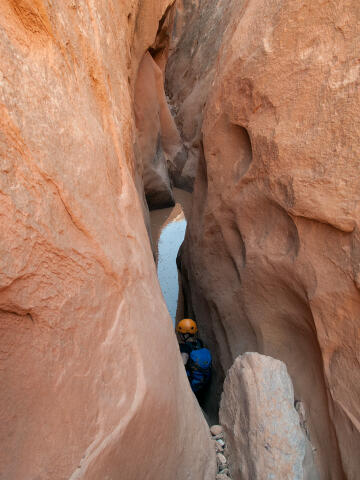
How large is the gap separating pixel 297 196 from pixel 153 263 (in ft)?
3.30

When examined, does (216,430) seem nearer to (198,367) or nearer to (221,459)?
(221,459)

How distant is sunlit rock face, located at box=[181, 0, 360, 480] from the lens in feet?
5.41

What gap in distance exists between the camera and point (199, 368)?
3.05 metres

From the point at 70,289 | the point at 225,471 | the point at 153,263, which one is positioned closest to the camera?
the point at 70,289

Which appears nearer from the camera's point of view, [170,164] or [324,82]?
[324,82]

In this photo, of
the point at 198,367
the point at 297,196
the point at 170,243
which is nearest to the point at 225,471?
the point at 198,367

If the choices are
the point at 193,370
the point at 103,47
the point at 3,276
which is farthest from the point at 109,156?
the point at 193,370

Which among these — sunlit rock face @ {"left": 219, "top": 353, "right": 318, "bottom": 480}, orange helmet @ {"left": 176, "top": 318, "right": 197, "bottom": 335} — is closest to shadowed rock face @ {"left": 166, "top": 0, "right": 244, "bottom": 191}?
orange helmet @ {"left": 176, "top": 318, "right": 197, "bottom": 335}

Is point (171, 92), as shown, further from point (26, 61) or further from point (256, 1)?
point (26, 61)

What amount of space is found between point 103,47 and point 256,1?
1.28 meters

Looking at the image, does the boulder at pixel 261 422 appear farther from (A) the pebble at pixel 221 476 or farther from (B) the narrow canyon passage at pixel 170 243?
(B) the narrow canyon passage at pixel 170 243

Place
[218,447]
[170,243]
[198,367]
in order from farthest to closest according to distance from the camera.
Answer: [170,243] → [198,367] → [218,447]

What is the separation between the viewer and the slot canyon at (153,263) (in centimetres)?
104

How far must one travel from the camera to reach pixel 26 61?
109 centimetres
